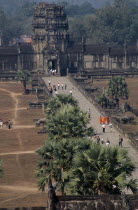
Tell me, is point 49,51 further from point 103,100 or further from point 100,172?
point 100,172

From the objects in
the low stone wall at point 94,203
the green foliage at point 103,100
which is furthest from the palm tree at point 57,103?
the low stone wall at point 94,203

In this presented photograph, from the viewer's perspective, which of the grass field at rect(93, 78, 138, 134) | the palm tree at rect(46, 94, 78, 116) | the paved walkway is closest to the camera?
the paved walkway

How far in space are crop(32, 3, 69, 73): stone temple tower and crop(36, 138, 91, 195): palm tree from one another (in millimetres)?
107210

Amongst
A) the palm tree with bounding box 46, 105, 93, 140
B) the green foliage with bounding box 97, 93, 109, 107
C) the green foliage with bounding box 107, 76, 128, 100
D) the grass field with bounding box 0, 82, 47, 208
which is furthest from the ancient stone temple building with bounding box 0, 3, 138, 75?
the palm tree with bounding box 46, 105, 93, 140

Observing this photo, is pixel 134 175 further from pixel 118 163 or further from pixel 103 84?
pixel 103 84

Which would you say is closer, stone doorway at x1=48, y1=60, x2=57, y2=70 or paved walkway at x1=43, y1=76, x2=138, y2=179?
paved walkway at x1=43, y1=76, x2=138, y2=179

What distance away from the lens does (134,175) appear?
222ft

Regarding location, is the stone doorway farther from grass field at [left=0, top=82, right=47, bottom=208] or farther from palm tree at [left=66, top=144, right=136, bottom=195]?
palm tree at [left=66, top=144, right=136, bottom=195]

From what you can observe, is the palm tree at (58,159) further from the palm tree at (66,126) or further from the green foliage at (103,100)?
the green foliage at (103,100)

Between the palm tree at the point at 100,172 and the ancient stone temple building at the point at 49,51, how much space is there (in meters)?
113

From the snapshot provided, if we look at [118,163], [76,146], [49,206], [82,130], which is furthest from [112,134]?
[49,206]

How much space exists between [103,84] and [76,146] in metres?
103

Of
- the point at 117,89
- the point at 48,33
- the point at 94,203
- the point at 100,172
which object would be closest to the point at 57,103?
the point at 117,89

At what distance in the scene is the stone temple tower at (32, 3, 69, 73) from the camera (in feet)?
537
